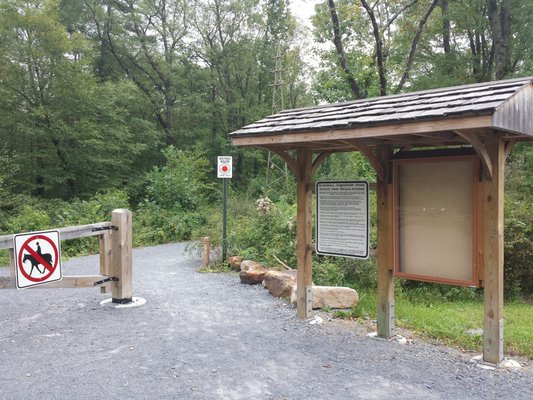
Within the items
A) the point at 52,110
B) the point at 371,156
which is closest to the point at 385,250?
the point at 371,156

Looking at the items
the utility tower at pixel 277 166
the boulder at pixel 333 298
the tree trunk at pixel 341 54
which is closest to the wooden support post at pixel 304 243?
the boulder at pixel 333 298

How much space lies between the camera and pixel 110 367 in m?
4.06

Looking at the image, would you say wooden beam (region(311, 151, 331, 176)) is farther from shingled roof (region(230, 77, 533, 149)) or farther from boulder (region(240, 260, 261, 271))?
boulder (region(240, 260, 261, 271))

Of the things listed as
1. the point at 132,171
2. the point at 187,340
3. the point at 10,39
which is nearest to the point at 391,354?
the point at 187,340

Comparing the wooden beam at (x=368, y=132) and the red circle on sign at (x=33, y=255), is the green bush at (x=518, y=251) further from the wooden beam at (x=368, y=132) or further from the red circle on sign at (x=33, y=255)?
the red circle on sign at (x=33, y=255)

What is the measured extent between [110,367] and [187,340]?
0.98 m

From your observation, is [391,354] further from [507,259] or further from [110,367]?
[507,259]

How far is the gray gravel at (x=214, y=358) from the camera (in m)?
3.57

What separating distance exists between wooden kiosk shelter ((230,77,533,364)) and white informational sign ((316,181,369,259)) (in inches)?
7.9

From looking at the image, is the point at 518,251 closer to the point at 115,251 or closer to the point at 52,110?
the point at 115,251

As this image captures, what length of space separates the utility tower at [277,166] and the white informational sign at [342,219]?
1046cm

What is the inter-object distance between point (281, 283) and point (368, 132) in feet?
11.1

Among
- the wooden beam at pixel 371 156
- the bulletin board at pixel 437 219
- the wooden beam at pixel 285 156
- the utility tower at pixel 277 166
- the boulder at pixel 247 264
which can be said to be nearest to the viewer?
the bulletin board at pixel 437 219

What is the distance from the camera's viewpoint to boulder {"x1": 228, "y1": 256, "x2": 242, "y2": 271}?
9078mm
